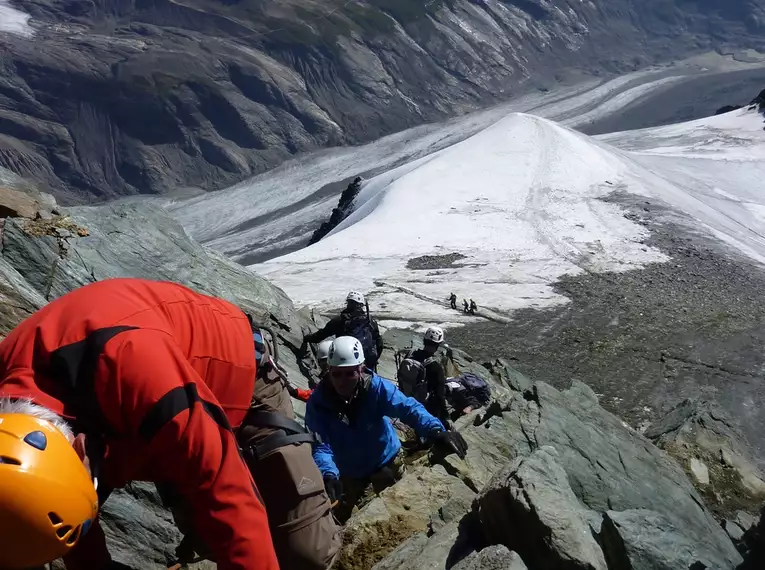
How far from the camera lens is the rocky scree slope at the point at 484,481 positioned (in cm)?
394

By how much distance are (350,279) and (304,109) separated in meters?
74.1

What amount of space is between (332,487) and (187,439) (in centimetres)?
222

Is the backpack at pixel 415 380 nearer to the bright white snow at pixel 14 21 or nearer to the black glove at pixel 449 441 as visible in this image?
the black glove at pixel 449 441

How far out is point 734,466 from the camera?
8094 mm

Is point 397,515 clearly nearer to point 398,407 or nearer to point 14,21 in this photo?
point 398,407

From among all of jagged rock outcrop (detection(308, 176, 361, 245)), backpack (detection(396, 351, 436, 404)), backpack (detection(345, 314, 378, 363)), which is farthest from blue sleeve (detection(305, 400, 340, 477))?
jagged rock outcrop (detection(308, 176, 361, 245))

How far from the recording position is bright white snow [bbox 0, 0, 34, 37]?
9494 centimetres

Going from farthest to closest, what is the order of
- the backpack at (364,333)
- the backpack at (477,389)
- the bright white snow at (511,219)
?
1. the bright white snow at (511,219)
2. the backpack at (477,389)
3. the backpack at (364,333)

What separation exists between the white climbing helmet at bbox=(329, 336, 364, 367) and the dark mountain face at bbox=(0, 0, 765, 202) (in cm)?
8061

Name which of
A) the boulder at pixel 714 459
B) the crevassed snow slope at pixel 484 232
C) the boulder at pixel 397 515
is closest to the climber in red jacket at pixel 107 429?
the boulder at pixel 397 515

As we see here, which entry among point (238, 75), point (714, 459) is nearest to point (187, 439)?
point (714, 459)

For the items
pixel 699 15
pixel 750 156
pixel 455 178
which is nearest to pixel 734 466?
pixel 455 178

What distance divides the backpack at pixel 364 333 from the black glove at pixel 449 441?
2479 millimetres

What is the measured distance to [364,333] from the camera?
7.75m
